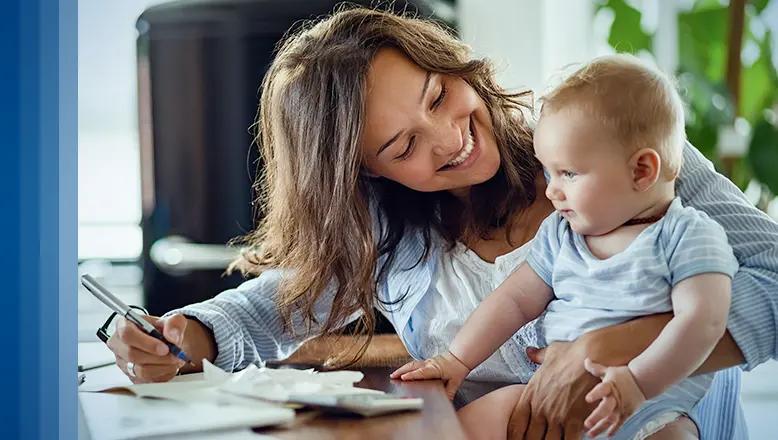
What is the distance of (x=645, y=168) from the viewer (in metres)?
1.41

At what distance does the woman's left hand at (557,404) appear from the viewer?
1.34 meters

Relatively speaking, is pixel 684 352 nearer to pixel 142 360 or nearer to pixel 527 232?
pixel 527 232

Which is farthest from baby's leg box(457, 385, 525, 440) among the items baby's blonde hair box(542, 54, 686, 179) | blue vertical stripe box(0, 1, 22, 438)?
blue vertical stripe box(0, 1, 22, 438)

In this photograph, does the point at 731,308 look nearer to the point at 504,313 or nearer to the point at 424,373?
the point at 504,313

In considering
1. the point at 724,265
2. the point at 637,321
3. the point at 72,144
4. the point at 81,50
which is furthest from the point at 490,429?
the point at 81,50

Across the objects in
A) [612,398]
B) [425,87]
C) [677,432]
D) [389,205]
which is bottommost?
[677,432]

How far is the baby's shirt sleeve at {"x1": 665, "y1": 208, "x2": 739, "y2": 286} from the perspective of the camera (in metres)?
1.33

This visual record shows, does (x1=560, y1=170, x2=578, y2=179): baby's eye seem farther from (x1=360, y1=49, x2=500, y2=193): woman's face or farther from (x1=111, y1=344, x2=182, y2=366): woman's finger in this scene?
(x1=111, y1=344, x2=182, y2=366): woman's finger

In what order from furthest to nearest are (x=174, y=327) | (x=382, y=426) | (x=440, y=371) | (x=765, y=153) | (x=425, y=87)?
(x=765, y=153), (x=425, y=87), (x=174, y=327), (x=440, y=371), (x=382, y=426)

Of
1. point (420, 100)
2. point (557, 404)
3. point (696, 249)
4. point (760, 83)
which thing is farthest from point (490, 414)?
point (760, 83)

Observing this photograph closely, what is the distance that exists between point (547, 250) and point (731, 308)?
26 centimetres

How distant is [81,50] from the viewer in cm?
386

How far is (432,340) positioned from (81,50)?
2534mm

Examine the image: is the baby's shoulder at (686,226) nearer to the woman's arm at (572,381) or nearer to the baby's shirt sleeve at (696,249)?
the baby's shirt sleeve at (696,249)
